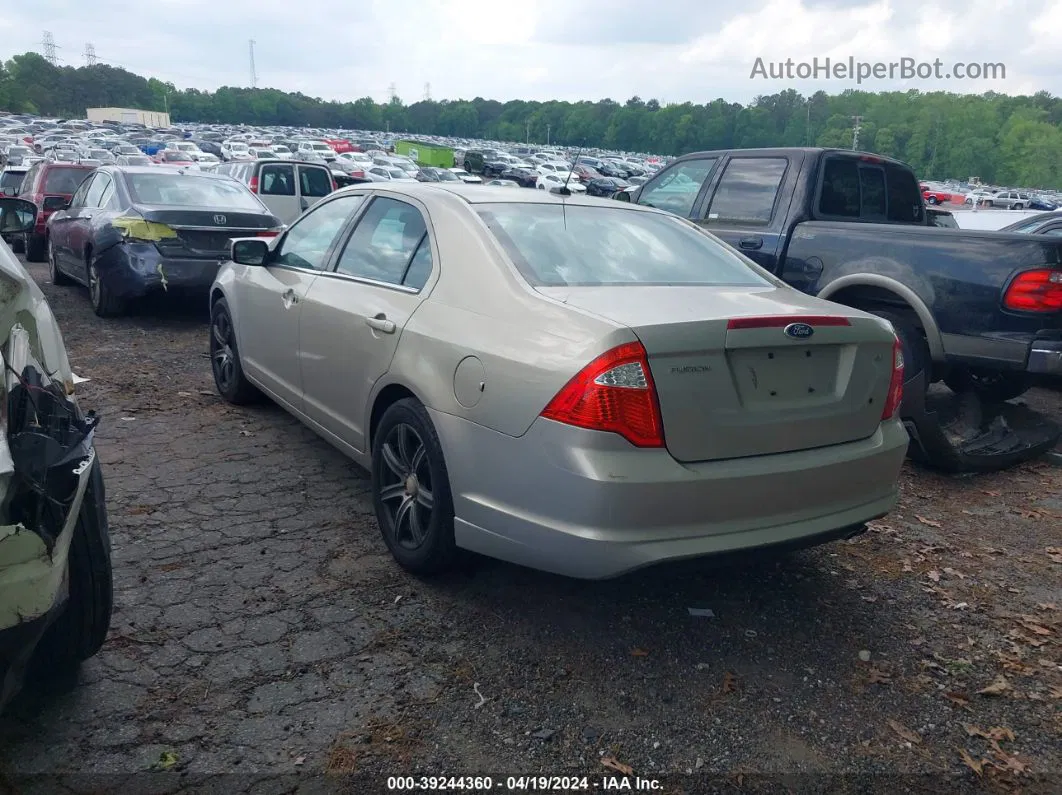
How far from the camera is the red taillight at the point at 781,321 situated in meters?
3.04

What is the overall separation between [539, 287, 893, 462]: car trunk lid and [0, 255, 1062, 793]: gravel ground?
0.49 m

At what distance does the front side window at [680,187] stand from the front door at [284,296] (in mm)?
3365

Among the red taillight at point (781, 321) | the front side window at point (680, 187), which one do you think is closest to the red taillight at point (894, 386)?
the red taillight at point (781, 321)

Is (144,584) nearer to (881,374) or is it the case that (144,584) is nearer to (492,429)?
(492,429)

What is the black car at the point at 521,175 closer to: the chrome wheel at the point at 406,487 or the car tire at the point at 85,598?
the chrome wheel at the point at 406,487

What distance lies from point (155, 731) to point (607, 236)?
269cm

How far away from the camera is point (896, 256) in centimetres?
563

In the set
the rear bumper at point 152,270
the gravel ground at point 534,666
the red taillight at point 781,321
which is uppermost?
the red taillight at point 781,321

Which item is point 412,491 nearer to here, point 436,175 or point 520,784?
point 520,784

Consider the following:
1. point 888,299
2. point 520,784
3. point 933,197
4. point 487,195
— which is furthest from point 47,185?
point 933,197

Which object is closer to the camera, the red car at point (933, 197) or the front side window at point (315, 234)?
the front side window at point (315, 234)

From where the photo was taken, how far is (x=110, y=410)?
5.98 metres

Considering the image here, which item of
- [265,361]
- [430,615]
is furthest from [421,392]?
[265,361]

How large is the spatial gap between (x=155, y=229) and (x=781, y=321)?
725 centimetres
